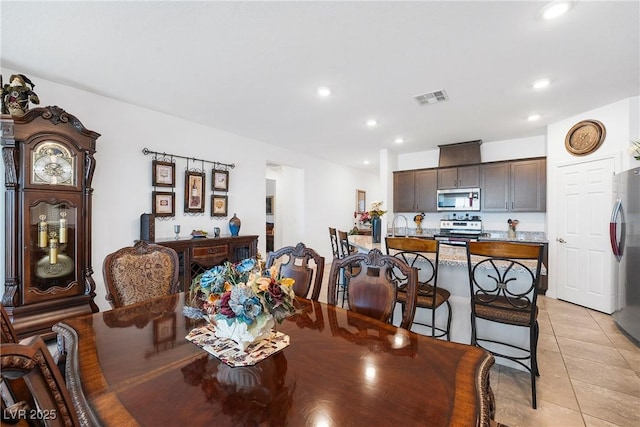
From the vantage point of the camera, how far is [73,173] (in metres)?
2.67

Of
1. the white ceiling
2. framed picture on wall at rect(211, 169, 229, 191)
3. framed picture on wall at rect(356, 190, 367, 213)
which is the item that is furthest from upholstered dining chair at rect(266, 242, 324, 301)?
framed picture on wall at rect(356, 190, 367, 213)

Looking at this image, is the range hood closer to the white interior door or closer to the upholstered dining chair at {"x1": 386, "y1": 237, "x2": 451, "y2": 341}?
the white interior door

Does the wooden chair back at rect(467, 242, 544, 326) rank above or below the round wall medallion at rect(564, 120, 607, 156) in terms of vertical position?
below

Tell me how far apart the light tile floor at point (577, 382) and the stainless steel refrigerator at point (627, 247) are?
0.20m

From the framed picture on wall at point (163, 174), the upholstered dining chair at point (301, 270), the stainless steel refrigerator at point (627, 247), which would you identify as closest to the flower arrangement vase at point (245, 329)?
the upholstered dining chair at point (301, 270)

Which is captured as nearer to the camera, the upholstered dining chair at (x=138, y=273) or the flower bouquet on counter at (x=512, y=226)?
the upholstered dining chair at (x=138, y=273)

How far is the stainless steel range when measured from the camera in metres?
4.96

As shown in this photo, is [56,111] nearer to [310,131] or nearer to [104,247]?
[104,247]

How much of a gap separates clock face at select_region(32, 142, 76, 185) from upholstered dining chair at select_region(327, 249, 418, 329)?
9.06 ft

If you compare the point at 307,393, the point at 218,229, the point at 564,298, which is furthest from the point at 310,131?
the point at 564,298

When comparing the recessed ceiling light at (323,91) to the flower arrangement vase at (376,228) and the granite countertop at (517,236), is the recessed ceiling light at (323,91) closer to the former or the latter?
the flower arrangement vase at (376,228)

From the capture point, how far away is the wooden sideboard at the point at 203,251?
3.44 m

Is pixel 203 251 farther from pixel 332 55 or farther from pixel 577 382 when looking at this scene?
pixel 577 382

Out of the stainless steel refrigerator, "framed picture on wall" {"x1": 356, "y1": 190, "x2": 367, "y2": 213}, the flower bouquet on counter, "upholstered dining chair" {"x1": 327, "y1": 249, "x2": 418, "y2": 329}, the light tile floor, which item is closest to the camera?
"upholstered dining chair" {"x1": 327, "y1": 249, "x2": 418, "y2": 329}
